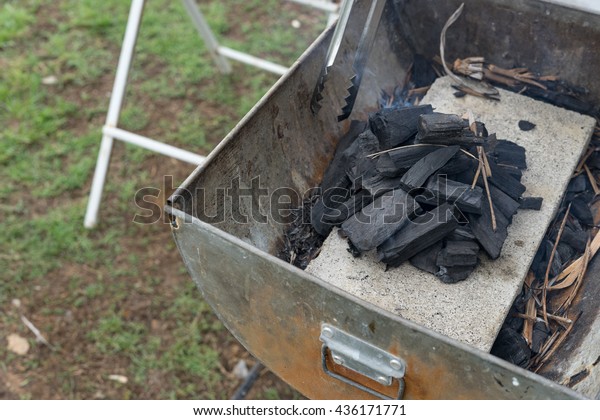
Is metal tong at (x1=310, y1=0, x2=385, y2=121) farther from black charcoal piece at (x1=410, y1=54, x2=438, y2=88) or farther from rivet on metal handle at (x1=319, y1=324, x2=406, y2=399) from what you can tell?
rivet on metal handle at (x1=319, y1=324, x2=406, y2=399)

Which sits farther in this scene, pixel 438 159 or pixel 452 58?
pixel 452 58

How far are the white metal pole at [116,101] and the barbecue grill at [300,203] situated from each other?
1135 mm

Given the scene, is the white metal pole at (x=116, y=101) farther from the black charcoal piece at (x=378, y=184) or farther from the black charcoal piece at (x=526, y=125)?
the black charcoal piece at (x=526, y=125)

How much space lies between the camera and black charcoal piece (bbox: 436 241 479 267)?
5.70 ft

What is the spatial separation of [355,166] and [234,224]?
433 millimetres

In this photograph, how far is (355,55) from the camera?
2.12m

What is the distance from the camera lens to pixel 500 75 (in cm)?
233

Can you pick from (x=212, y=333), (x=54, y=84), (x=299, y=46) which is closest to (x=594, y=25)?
(x=212, y=333)

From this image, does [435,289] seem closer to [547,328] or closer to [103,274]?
[547,328]

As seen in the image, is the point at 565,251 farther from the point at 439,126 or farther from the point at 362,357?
the point at 362,357

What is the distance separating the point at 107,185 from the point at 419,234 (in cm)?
214

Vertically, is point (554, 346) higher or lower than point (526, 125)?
lower

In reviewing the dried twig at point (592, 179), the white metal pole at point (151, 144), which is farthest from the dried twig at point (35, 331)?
the dried twig at point (592, 179)

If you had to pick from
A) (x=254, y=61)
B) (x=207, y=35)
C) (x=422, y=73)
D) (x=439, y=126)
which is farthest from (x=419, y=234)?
(x=207, y=35)
